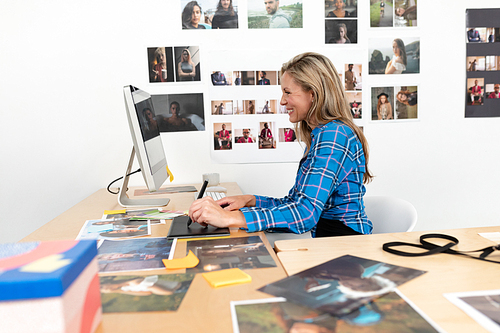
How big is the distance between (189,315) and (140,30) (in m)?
1.89

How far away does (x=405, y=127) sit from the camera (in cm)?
240

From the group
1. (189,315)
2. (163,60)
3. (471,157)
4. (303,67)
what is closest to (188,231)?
(189,315)

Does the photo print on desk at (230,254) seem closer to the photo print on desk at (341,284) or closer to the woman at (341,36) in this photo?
the photo print on desk at (341,284)

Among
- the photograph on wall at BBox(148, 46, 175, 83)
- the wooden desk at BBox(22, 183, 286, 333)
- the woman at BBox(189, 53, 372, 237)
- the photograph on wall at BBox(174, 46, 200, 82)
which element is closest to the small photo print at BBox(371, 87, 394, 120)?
the woman at BBox(189, 53, 372, 237)

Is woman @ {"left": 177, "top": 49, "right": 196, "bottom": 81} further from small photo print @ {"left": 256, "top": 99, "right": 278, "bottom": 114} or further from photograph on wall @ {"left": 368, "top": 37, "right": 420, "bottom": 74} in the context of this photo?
photograph on wall @ {"left": 368, "top": 37, "right": 420, "bottom": 74}

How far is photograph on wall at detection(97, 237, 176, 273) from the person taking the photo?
3.01 feet

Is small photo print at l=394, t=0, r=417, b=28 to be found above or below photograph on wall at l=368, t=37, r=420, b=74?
above

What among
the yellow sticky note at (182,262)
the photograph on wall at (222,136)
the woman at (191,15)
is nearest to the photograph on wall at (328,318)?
the yellow sticky note at (182,262)

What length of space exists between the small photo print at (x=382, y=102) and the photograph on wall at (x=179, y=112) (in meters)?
1.04

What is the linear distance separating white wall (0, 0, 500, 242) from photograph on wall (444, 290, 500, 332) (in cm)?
167

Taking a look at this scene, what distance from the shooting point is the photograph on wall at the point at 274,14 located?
2.25 meters

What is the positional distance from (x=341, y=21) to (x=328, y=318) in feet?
6.66

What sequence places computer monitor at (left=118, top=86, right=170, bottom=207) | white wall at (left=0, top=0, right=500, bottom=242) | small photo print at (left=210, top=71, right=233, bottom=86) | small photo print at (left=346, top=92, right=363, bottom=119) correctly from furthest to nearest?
1. small photo print at (left=346, top=92, right=363, bottom=119)
2. small photo print at (left=210, top=71, right=233, bottom=86)
3. white wall at (left=0, top=0, right=500, bottom=242)
4. computer monitor at (left=118, top=86, right=170, bottom=207)

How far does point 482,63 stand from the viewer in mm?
2402
